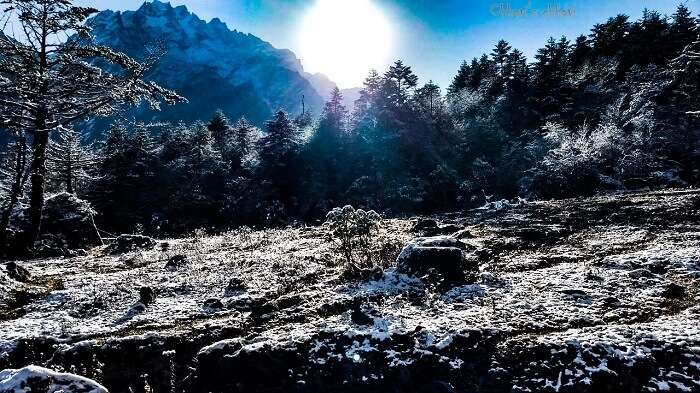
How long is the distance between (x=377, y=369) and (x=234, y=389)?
7.88 ft

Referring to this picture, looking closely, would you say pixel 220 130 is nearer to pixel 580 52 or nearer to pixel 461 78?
pixel 461 78

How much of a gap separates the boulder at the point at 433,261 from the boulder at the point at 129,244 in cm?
1282

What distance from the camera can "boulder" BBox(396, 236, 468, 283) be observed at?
9844 millimetres

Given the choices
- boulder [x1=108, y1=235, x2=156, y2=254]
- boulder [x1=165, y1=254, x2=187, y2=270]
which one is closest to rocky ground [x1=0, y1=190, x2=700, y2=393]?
boulder [x1=165, y1=254, x2=187, y2=270]

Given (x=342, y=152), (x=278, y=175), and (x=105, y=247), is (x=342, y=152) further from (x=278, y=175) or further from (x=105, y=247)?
(x=105, y=247)

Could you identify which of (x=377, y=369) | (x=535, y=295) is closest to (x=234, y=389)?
(x=377, y=369)

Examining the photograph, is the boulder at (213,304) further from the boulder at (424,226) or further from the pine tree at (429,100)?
the pine tree at (429,100)

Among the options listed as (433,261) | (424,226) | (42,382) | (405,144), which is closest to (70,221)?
(424,226)

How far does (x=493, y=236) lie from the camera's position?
14.6 meters

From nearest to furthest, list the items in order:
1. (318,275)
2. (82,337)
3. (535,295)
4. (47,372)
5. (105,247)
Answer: (47,372), (82,337), (535,295), (318,275), (105,247)

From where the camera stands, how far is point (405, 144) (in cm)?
6016

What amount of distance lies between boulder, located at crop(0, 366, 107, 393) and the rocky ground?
12 cm

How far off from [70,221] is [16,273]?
897 cm

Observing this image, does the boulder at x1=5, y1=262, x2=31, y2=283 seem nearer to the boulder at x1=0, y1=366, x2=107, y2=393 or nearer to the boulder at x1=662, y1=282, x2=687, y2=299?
the boulder at x1=0, y1=366, x2=107, y2=393
